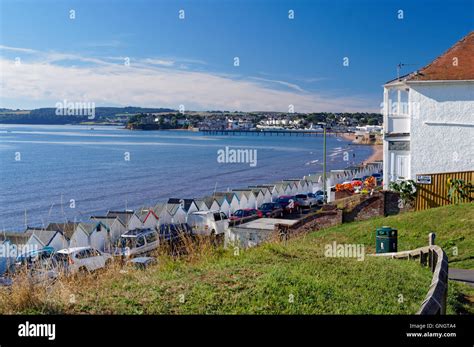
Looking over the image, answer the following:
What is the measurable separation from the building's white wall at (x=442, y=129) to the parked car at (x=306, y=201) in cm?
1991

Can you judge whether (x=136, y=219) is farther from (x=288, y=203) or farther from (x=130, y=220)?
(x=288, y=203)

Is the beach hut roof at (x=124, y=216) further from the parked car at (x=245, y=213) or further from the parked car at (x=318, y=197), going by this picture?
the parked car at (x=318, y=197)

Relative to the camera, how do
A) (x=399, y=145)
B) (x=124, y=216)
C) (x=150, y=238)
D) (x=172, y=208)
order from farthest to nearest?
Result: (x=172, y=208) → (x=124, y=216) → (x=399, y=145) → (x=150, y=238)

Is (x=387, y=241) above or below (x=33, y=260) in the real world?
below

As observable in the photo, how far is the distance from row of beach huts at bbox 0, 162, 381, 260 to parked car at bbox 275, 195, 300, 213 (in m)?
1.22

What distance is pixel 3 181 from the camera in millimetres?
63469

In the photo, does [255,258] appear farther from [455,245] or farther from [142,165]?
[142,165]

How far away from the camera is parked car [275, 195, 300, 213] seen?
39656mm

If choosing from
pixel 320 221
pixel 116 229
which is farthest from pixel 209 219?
pixel 320 221

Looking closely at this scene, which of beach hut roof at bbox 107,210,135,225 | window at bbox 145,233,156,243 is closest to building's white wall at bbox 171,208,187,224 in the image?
beach hut roof at bbox 107,210,135,225

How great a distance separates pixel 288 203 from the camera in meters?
40.8

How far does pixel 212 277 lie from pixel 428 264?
4.79 meters

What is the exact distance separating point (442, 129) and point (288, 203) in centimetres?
1998

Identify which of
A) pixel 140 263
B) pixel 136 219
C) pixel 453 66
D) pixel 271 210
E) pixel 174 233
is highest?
pixel 453 66
